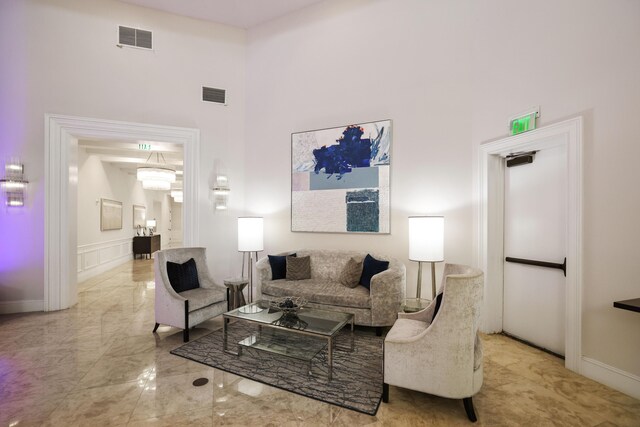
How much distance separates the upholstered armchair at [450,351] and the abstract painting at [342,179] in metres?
2.26

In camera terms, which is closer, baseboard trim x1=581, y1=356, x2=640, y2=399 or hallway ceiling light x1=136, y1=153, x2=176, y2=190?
baseboard trim x1=581, y1=356, x2=640, y2=399

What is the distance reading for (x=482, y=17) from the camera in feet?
11.8

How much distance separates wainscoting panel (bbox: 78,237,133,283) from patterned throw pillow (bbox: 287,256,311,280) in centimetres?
497

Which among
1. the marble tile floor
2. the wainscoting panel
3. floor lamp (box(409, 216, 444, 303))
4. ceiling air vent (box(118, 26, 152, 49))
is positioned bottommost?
the marble tile floor

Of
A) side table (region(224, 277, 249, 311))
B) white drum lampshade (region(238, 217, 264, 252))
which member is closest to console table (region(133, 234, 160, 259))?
white drum lampshade (region(238, 217, 264, 252))

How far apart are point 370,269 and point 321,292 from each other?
0.68 metres

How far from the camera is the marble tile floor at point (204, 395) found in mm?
2049

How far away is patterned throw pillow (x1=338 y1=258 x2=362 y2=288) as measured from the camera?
3855mm

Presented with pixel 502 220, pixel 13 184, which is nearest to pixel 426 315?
pixel 502 220

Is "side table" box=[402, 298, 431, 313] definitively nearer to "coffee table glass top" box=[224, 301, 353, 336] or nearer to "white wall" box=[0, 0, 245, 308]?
"coffee table glass top" box=[224, 301, 353, 336]

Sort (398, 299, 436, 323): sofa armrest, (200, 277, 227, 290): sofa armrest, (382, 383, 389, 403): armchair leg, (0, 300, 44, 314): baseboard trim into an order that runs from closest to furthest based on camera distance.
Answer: (382, 383, 389, 403): armchair leg < (398, 299, 436, 323): sofa armrest < (200, 277, 227, 290): sofa armrest < (0, 300, 44, 314): baseboard trim

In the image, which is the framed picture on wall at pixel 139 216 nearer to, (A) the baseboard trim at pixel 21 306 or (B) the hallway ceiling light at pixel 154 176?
(B) the hallway ceiling light at pixel 154 176

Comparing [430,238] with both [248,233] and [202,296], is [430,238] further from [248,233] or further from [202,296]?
[202,296]

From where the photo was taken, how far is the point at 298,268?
4266 millimetres
